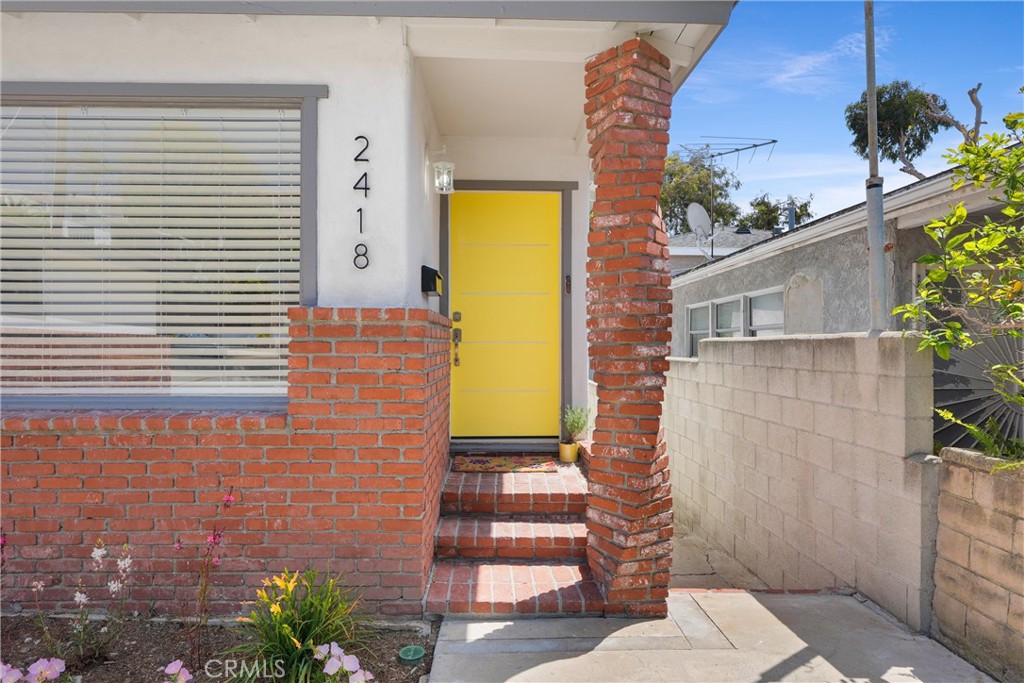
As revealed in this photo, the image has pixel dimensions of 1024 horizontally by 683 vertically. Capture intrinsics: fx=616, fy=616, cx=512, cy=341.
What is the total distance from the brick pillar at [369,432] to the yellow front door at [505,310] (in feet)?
7.51

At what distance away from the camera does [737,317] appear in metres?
9.55

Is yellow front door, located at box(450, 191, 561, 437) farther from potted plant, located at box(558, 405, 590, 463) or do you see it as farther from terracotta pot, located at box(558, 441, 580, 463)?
terracotta pot, located at box(558, 441, 580, 463)

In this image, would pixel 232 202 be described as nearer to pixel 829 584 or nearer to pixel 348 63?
pixel 348 63

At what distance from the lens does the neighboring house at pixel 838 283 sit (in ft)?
11.7

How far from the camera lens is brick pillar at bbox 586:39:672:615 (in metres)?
3.32

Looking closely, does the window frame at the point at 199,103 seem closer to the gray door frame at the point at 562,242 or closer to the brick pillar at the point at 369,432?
the brick pillar at the point at 369,432

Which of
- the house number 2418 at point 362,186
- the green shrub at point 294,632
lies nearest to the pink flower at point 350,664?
the green shrub at point 294,632

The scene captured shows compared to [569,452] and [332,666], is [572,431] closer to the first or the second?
[569,452]

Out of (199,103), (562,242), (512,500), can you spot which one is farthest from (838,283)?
(199,103)

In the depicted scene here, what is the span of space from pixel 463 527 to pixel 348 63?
9.31 feet

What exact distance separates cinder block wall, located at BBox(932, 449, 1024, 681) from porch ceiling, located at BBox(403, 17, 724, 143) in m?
2.63

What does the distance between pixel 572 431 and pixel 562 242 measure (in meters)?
1.67

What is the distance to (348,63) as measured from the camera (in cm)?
332

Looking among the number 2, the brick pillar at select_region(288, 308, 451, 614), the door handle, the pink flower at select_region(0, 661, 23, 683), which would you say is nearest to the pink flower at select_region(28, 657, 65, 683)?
the pink flower at select_region(0, 661, 23, 683)
